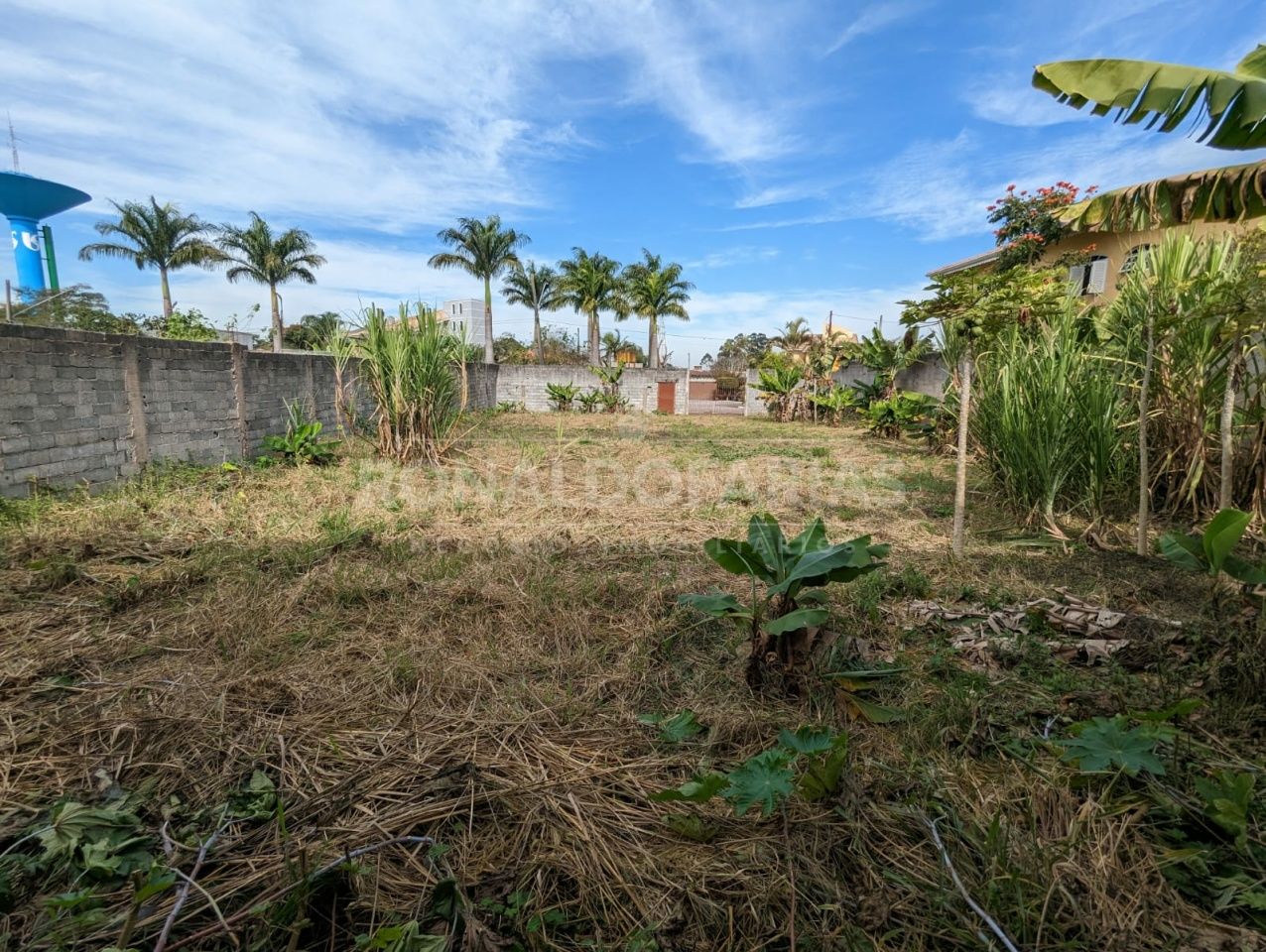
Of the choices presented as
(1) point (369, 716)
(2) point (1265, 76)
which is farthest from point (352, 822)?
(2) point (1265, 76)

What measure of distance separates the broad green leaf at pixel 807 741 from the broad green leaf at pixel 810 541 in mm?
799

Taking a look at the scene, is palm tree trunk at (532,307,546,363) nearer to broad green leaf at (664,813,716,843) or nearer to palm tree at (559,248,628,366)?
palm tree at (559,248,628,366)

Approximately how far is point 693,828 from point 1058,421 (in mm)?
4030

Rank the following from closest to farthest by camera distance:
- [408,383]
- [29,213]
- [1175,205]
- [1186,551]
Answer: [1186,551], [1175,205], [408,383], [29,213]

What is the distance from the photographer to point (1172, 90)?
311 centimetres

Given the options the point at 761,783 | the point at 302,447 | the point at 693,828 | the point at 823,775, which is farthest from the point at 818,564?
the point at 302,447

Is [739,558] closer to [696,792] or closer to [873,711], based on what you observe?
[873,711]

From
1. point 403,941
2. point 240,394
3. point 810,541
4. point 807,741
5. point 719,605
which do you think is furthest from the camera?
point 240,394

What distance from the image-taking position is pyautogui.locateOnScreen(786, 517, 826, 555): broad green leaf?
2.33 metres

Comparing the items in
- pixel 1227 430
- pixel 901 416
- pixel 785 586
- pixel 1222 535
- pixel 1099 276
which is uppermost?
pixel 1099 276

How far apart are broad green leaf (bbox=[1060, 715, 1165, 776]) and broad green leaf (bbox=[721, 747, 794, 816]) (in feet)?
2.61

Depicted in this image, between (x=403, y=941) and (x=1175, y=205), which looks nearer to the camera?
(x=403, y=941)

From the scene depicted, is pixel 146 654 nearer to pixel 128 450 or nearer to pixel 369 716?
pixel 369 716

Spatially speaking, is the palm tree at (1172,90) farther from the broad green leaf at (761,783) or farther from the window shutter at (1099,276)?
the window shutter at (1099,276)
